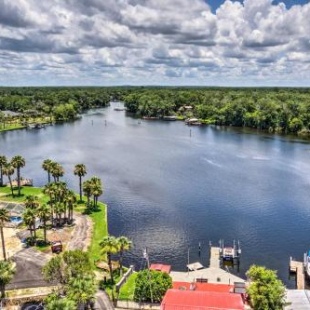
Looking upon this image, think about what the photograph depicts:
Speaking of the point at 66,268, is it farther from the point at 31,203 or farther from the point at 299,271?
the point at 299,271

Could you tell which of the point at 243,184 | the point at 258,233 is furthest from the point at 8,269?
the point at 243,184

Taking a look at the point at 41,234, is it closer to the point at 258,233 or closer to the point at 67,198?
the point at 67,198

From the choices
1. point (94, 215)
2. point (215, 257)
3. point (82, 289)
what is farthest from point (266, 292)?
point (94, 215)

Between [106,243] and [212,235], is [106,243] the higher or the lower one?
the higher one

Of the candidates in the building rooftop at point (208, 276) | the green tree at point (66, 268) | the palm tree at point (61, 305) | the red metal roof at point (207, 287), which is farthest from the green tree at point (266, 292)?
the palm tree at point (61, 305)

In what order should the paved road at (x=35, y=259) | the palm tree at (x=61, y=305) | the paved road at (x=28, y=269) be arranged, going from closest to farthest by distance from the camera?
the palm tree at (x=61, y=305), the paved road at (x=28, y=269), the paved road at (x=35, y=259)

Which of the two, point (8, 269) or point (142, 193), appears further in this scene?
point (142, 193)

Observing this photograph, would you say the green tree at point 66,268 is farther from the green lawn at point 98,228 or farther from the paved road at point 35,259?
the green lawn at point 98,228
